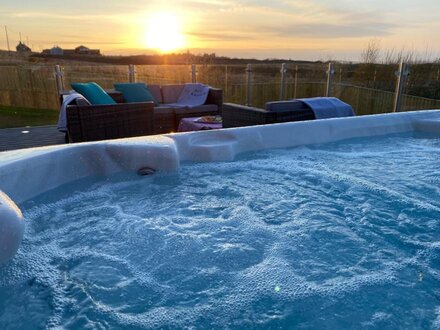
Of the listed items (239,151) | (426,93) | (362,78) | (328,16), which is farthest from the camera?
(362,78)

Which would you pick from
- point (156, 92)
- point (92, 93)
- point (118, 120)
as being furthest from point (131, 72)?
point (118, 120)

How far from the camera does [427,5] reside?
516cm

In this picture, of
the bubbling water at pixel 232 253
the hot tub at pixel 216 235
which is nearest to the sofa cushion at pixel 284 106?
the hot tub at pixel 216 235

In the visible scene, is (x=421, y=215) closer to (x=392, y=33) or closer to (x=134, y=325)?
(x=134, y=325)

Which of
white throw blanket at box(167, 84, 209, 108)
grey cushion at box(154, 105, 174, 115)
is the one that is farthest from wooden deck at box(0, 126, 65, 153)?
white throw blanket at box(167, 84, 209, 108)

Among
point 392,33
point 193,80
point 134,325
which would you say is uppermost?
point 392,33

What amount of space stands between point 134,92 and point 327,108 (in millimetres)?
2710

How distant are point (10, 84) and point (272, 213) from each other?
8234 mm

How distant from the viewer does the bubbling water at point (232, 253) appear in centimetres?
113

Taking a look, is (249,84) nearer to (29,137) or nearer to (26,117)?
(26,117)

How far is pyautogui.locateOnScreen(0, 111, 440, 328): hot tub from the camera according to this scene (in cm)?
115

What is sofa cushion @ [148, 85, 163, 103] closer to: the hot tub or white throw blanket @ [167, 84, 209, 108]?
white throw blanket @ [167, 84, 209, 108]

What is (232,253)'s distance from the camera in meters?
1.47

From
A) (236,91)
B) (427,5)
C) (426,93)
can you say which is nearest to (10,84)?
(236,91)
